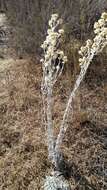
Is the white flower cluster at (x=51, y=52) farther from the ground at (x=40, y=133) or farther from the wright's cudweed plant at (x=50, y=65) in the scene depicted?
the ground at (x=40, y=133)

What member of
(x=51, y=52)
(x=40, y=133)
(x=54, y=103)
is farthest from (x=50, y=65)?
(x=54, y=103)

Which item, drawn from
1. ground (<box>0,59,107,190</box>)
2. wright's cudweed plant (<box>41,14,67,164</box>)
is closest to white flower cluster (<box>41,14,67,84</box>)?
wright's cudweed plant (<box>41,14,67,164</box>)

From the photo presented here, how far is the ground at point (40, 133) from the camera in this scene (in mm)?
3387

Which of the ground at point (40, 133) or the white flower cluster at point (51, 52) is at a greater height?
the white flower cluster at point (51, 52)

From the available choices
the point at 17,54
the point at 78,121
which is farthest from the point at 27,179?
the point at 17,54

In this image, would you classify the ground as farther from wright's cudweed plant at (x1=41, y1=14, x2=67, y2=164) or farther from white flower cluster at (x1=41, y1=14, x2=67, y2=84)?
white flower cluster at (x1=41, y1=14, x2=67, y2=84)

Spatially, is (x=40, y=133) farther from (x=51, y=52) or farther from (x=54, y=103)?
(x=51, y=52)

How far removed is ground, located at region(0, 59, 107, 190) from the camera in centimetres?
339

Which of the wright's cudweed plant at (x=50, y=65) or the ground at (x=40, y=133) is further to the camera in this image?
the ground at (x=40, y=133)

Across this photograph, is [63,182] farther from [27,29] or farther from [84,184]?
[27,29]

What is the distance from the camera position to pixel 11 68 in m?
5.24

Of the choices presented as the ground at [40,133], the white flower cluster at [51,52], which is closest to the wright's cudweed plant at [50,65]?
the white flower cluster at [51,52]

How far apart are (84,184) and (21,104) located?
4.53 ft

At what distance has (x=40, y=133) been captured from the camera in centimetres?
386
